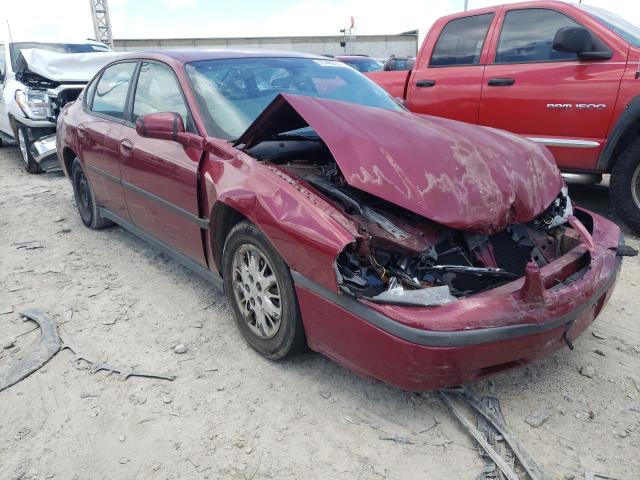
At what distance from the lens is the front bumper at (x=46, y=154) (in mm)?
7055

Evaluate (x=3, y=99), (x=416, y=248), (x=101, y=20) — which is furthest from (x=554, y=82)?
(x=101, y=20)

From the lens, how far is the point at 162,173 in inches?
126

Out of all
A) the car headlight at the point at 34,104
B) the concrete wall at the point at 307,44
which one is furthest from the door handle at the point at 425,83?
the concrete wall at the point at 307,44

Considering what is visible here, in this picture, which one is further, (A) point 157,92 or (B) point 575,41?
(B) point 575,41

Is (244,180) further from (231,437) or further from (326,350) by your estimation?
(231,437)

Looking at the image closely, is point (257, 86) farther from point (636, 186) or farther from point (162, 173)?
point (636, 186)

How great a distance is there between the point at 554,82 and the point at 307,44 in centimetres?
2544

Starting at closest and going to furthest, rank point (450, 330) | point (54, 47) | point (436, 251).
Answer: point (450, 330) → point (436, 251) → point (54, 47)

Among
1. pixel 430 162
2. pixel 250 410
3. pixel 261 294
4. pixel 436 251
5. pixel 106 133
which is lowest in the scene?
pixel 250 410

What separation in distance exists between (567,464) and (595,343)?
3.34 feet

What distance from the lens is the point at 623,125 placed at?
4.15m

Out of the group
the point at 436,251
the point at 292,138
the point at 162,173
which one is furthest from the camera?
the point at 162,173

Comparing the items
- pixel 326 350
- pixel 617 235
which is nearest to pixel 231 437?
pixel 326 350

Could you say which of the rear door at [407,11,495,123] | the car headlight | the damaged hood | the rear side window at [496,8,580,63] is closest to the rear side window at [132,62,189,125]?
the rear door at [407,11,495,123]
